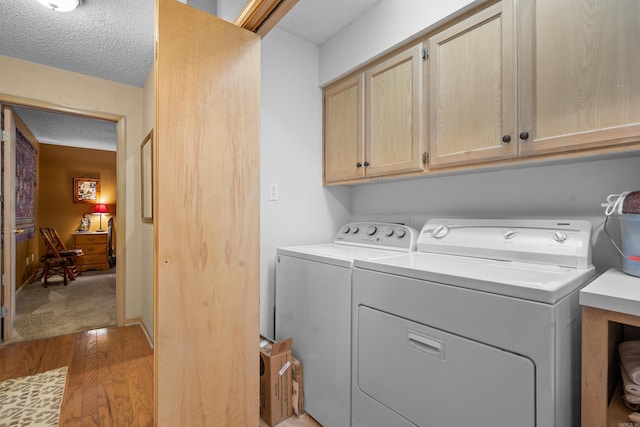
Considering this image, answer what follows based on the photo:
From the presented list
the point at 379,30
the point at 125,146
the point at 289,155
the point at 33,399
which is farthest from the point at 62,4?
the point at 33,399

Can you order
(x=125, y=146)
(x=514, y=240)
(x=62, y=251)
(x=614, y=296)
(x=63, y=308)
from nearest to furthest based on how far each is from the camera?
(x=614, y=296) < (x=514, y=240) < (x=125, y=146) < (x=63, y=308) < (x=62, y=251)

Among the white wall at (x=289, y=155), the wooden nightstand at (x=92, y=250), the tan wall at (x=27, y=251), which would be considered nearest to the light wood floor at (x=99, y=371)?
the white wall at (x=289, y=155)

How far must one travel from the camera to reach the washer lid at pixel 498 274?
85cm

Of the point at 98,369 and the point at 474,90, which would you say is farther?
the point at 98,369

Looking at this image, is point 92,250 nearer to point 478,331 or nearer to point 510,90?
point 478,331

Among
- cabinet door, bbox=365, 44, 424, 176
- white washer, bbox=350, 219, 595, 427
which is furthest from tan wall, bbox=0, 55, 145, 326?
white washer, bbox=350, 219, 595, 427

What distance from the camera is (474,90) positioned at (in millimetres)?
1427

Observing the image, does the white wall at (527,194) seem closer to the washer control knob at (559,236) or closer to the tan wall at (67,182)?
the washer control knob at (559,236)

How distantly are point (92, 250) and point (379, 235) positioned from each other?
5880 millimetres

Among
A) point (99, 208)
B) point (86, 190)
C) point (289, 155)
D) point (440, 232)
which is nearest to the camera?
point (440, 232)

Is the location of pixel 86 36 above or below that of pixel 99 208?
above

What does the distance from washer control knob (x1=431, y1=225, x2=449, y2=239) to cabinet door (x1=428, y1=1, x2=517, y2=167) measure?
1.16 ft

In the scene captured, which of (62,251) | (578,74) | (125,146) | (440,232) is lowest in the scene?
(62,251)

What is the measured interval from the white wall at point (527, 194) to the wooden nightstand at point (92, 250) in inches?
227
